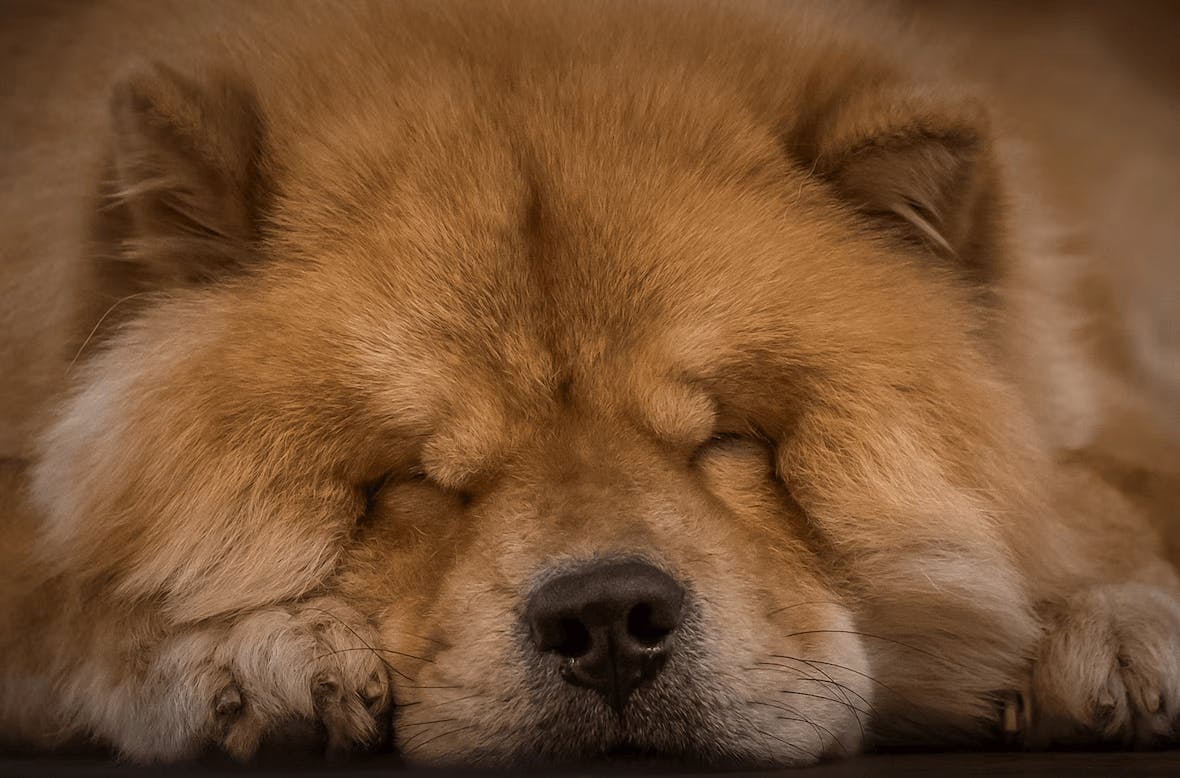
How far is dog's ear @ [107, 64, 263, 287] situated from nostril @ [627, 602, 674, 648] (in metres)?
0.83

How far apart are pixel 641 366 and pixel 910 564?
1.65ft

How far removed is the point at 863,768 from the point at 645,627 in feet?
1.10

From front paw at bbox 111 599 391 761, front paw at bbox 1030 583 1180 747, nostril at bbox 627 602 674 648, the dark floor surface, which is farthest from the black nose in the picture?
front paw at bbox 1030 583 1180 747

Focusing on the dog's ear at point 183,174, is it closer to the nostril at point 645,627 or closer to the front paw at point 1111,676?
the nostril at point 645,627

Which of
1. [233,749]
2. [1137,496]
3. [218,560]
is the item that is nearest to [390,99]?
[218,560]

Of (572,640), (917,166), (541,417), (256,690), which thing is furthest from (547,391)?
(917,166)

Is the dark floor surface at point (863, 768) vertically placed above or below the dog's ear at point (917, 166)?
below

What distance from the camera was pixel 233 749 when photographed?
1.65 m

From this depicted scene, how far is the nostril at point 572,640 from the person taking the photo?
1.59 meters

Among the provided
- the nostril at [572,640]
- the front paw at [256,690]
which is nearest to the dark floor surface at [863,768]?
the front paw at [256,690]

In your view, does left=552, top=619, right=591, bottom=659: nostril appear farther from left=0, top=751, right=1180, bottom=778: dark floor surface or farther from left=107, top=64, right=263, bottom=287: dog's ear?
left=107, top=64, right=263, bottom=287: dog's ear

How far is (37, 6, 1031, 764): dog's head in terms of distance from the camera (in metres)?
1.73

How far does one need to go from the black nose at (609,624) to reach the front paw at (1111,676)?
0.64m

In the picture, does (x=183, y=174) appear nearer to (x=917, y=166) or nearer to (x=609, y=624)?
(x=609, y=624)
